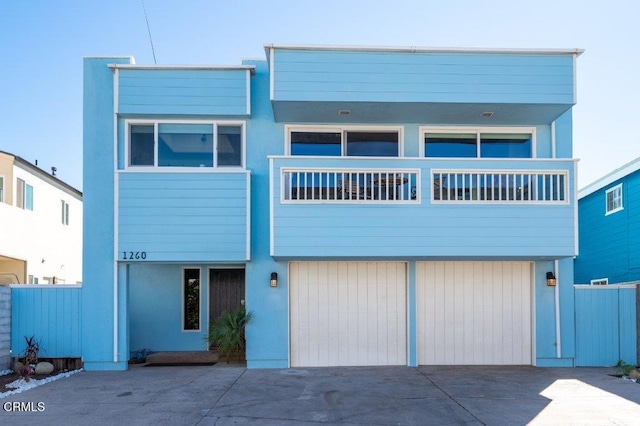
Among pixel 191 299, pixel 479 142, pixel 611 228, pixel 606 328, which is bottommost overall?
pixel 606 328

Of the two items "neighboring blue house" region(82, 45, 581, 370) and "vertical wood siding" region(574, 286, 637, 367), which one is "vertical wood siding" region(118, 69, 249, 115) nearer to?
"neighboring blue house" region(82, 45, 581, 370)

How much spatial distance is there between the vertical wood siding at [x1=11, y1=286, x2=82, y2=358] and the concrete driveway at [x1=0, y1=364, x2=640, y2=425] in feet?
2.70

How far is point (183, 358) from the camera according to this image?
10.9 m

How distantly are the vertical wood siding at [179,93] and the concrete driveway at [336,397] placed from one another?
4949mm

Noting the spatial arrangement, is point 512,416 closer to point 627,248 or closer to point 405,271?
point 405,271

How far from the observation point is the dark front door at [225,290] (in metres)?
12.1

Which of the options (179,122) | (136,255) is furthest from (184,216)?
(179,122)

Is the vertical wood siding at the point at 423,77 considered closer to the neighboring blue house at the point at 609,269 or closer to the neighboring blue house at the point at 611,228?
the neighboring blue house at the point at 609,269

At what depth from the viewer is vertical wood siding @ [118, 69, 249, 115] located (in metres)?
9.77

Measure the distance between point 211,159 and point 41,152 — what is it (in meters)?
15.2

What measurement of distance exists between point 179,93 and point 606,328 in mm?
9517

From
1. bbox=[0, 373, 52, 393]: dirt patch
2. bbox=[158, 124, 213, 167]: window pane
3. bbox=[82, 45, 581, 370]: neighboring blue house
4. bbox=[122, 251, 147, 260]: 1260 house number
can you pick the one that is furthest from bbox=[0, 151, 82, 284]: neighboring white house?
bbox=[158, 124, 213, 167]: window pane

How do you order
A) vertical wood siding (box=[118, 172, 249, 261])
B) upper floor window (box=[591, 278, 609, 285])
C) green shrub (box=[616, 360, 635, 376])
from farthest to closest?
upper floor window (box=[591, 278, 609, 285])
vertical wood siding (box=[118, 172, 249, 261])
green shrub (box=[616, 360, 635, 376])

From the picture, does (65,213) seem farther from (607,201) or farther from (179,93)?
(607,201)
